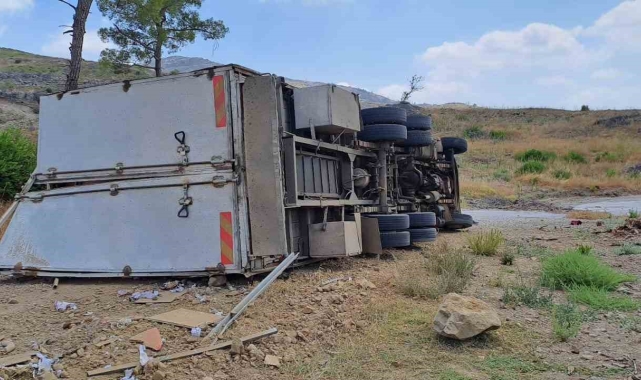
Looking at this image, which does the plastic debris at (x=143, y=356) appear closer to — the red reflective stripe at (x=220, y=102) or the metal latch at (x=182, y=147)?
the metal latch at (x=182, y=147)

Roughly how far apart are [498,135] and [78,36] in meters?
40.6

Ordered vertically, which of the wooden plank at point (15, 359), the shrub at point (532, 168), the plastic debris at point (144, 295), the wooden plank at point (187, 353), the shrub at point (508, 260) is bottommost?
the wooden plank at point (187, 353)

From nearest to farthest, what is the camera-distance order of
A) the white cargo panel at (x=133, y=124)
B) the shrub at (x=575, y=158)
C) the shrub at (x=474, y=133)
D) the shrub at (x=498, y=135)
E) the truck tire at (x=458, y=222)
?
the white cargo panel at (x=133, y=124), the truck tire at (x=458, y=222), the shrub at (x=575, y=158), the shrub at (x=498, y=135), the shrub at (x=474, y=133)

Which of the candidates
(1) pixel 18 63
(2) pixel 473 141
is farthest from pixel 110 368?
(1) pixel 18 63

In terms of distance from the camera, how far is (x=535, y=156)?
113 ft

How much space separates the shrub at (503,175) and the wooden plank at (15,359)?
27.0 m

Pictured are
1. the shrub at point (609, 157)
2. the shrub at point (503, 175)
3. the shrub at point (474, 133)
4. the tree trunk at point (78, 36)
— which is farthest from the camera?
the shrub at point (474, 133)

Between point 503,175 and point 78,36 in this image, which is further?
point 503,175

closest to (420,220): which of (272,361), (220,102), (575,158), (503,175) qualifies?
(220,102)

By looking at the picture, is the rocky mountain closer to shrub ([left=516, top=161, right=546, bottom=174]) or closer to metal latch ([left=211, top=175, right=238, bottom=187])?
metal latch ([left=211, top=175, right=238, bottom=187])

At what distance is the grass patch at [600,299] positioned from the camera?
476cm

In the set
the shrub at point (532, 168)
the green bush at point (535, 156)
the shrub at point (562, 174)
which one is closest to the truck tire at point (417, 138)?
the shrub at point (562, 174)

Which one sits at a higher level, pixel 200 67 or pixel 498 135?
pixel 498 135

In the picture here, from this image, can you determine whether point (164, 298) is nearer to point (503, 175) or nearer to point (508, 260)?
point (508, 260)
